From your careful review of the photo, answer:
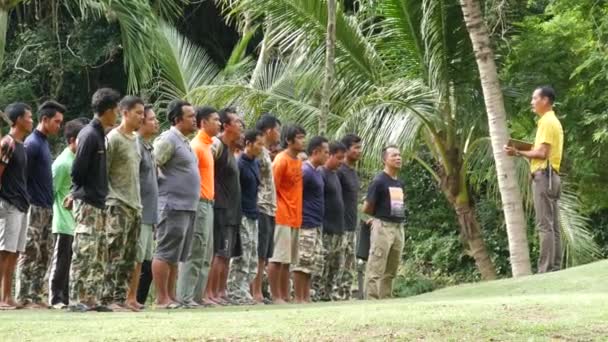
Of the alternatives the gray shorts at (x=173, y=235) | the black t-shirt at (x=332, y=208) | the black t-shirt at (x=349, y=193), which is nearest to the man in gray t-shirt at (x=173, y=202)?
the gray shorts at (x=173, y=235)

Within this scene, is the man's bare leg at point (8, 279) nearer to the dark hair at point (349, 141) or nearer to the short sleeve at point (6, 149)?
the short sleeve at point (6, 149)

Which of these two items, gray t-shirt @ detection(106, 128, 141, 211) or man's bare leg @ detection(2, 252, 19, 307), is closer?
gray t-shirt @ detection(106, 128, 141, 211)

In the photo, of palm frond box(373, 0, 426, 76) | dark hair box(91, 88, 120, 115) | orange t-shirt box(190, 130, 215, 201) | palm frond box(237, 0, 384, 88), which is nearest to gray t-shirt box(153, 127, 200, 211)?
orange t-shirt box(190, 130, 215, 201)

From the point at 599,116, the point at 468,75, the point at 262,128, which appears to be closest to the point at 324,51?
the point at 468,75

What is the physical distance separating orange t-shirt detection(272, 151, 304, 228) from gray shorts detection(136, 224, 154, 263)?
2.04m

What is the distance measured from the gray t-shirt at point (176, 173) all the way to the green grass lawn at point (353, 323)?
53.1 inches

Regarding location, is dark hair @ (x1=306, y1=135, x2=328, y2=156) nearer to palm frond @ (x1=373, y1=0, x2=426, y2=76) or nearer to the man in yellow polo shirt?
the man in yellow polo shirt

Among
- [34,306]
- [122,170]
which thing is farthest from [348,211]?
[122,170]

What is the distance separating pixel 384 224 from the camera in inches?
557

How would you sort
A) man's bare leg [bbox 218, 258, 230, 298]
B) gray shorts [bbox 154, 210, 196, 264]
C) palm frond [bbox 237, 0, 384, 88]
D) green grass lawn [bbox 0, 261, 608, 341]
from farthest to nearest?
palm frond [bbox 237, 0, 384, 88], man's bare leg [bbox 218, 258, 230, 298], gray shorts [bbox 154, 210, 196, 264], green grass lawn [bbox 0, 261, 608, 341]

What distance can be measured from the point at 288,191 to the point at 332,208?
73 cm

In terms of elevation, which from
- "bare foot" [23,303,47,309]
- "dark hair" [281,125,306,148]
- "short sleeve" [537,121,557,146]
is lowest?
"bare foot" [23,303,47,309]

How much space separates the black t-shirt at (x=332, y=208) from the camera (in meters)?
13.6

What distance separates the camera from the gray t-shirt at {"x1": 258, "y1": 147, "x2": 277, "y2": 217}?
41.4ft
